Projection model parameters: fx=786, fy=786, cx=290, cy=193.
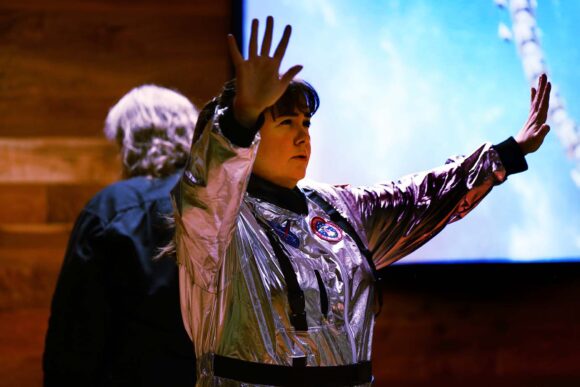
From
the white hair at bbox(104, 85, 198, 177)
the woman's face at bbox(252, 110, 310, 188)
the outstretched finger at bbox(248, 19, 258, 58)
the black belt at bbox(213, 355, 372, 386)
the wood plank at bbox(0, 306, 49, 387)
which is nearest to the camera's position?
the outstretched finger at bbox(248, 19, 258, 58)

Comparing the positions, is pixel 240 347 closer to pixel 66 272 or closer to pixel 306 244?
pixel 306 244

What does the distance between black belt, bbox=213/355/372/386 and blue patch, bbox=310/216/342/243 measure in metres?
0.22

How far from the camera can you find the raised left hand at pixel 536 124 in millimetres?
1541

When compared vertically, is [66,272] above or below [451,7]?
below

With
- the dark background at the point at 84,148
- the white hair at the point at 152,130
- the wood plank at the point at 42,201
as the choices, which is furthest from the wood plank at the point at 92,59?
the white hair at the point at 152,130

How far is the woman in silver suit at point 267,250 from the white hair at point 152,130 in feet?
1.44

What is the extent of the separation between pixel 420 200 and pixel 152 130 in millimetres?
635

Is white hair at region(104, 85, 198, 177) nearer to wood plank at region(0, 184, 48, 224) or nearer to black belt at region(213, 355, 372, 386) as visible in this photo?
wood plank at region(0, 184, 48, 224)

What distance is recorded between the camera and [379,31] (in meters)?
→ 2.24

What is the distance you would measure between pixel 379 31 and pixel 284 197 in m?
1.06

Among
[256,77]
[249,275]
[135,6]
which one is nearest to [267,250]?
[249,275]

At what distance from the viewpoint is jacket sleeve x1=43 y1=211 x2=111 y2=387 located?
5.26ft

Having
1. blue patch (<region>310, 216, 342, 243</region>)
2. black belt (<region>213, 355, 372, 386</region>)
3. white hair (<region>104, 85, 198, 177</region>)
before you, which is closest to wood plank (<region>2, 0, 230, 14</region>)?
white hair (<region>104, 85, 198, 177</region>)

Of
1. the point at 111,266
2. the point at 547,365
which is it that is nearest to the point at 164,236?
the point at 111,266
